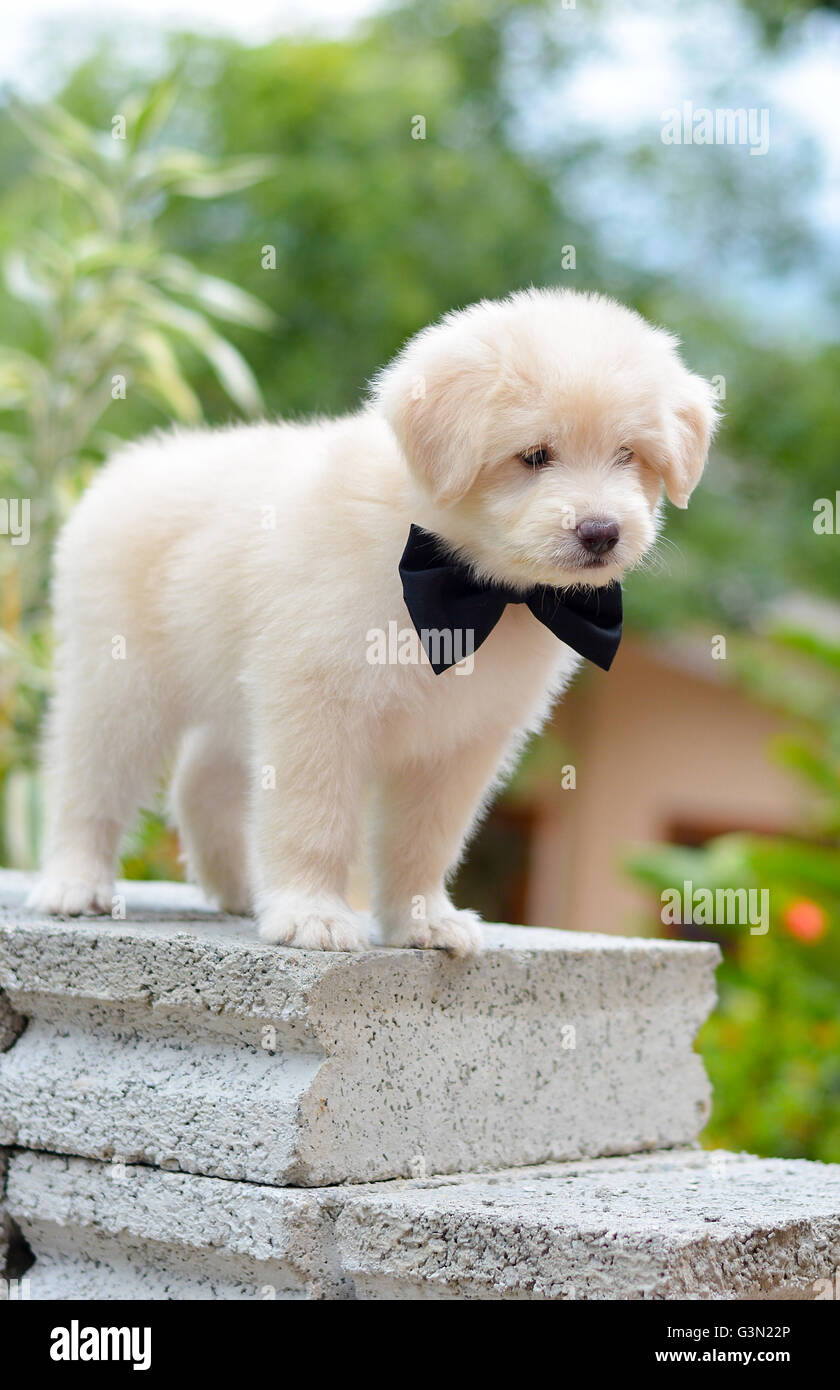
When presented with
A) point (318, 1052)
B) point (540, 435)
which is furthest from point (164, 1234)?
point (540, 435)

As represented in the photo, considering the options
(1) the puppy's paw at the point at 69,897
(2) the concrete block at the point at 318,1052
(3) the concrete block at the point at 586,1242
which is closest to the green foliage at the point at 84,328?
(1) the puppy's paw at the point at 69,897

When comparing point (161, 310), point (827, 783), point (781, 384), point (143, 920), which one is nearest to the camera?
point (143, 920)

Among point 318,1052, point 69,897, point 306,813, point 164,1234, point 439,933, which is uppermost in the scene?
point 306,813

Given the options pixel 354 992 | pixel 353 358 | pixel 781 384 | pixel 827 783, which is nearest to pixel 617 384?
pixel 354 992

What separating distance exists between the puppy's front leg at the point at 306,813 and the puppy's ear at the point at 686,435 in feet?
2.59

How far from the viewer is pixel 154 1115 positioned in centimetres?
292

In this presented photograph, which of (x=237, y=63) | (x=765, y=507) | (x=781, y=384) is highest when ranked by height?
(x=237, y=63)

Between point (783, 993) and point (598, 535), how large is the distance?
4.63 meters

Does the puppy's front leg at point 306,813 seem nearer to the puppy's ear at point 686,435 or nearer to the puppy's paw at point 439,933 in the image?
the puppy's paw at point 439,933

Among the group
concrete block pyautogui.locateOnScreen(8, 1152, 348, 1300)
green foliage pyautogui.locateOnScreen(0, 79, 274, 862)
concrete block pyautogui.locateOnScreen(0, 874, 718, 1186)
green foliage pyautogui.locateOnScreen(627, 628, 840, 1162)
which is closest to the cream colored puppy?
concrete block pyautogui.locateOnScreen(0, 874, 718, 1186)

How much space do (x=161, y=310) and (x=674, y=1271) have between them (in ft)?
13.8

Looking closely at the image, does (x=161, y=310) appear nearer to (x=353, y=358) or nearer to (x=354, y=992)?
(x=354, y=992)

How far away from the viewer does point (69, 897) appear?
339cm

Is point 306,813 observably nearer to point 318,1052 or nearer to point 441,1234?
point 318,1052
